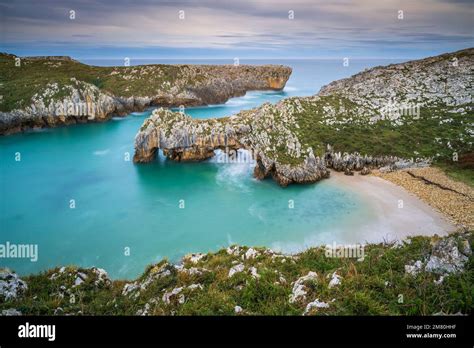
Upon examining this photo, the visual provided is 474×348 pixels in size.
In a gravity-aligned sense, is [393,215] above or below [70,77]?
below

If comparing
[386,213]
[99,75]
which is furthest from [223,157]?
[99,75]

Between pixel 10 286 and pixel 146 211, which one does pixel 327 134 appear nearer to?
pixel 146 211

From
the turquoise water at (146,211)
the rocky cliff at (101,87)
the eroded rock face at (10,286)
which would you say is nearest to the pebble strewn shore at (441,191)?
the turquoise water at (146,211)

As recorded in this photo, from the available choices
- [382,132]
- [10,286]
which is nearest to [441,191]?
[382,132]

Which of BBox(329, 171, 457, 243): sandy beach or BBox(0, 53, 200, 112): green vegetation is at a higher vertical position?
BBox(0, 53, 200, 112): green vegetation
